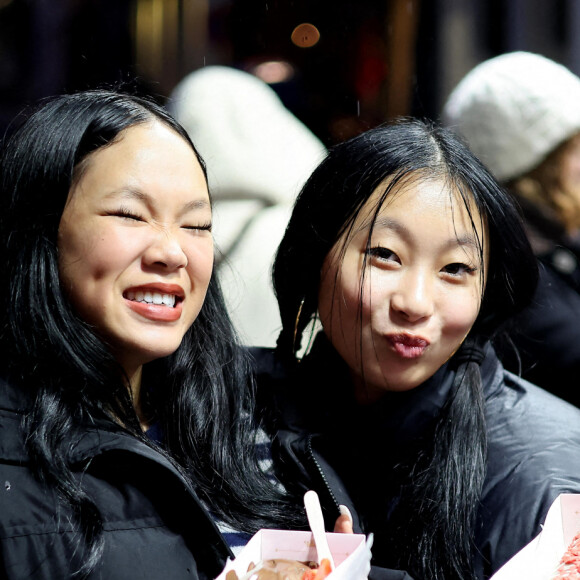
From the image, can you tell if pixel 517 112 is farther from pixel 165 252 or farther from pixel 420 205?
pixel 165 252

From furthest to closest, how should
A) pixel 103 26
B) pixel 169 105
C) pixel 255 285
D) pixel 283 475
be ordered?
pixel 103 26, pixel 169 105, pixel 255 285, pixel 283 475

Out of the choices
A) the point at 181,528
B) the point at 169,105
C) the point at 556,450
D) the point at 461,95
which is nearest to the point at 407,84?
the point at 461,95

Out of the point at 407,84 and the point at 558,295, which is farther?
the point at 407,84

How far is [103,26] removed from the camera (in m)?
3.17

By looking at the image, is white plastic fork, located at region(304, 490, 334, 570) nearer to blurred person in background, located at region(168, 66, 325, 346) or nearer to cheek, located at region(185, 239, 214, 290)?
cheek, located at region(185, 239, 214, 290)

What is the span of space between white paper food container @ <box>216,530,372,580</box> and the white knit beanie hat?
1.64 meters

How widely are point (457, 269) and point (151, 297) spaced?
61 centimetres

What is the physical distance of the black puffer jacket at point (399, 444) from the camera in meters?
1.64

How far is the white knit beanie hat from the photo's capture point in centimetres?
275

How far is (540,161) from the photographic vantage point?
2.75 m

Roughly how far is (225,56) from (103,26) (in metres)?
0.47

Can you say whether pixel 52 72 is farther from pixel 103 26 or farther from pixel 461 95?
pixel 461 95

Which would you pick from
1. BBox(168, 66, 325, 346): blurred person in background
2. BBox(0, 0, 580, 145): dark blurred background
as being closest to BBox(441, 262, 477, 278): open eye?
BBox(168, 66, 325, 346): blurred person in background

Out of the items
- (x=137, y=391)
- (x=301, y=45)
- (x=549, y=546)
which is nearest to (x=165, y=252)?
(x=137, y=391)
